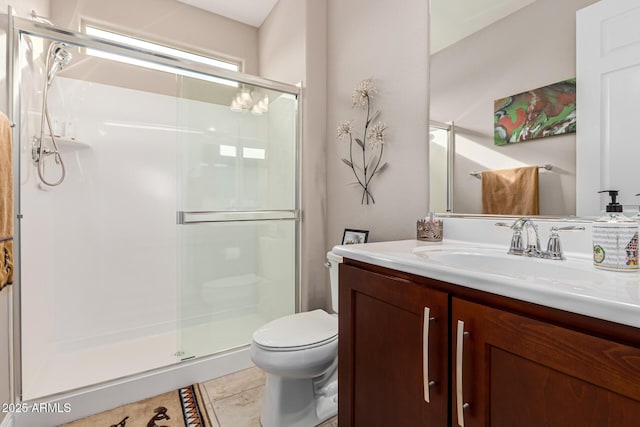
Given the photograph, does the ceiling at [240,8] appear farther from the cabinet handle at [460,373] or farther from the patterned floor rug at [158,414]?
the patterned floor rug at [158,414]

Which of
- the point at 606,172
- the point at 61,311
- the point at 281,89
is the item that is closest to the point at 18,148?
the point at 61,311

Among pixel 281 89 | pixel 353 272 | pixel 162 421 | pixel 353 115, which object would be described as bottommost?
pixel 162 421

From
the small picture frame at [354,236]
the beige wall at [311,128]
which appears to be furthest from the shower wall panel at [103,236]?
the small picture frame at [354,236]

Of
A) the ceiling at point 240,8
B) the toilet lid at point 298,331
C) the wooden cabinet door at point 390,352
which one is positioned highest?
the ceiling at point 240,8

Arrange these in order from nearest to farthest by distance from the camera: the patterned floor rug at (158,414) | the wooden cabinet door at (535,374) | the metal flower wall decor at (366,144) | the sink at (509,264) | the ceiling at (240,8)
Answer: the wooden cabinet door at (535,374) < the sink at (509,264) < the patterned floor rug at (158,414) < the metal flower wall decor at (366,144) < the ceiling at (240,8)

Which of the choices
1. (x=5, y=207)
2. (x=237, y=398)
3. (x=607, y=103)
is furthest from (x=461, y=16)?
(x=237, y=398)

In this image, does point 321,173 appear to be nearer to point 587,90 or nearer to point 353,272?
point 353,272

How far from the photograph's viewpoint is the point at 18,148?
1.43 meters

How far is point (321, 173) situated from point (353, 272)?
4.11 ft

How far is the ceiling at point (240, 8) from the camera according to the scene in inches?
95.6

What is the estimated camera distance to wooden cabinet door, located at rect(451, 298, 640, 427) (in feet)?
1.55

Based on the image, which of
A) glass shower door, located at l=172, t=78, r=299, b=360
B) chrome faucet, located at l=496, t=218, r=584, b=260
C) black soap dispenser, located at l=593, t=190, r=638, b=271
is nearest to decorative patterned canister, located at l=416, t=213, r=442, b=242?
chrome faucet, located at l=496, t=218, r=584, b=260

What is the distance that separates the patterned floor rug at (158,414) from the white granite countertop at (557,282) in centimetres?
124

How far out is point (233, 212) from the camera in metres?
2.04
